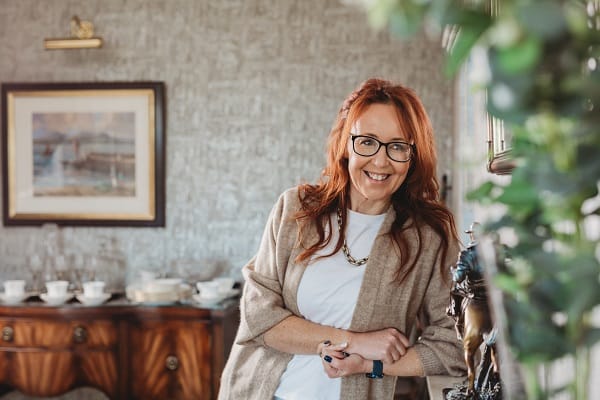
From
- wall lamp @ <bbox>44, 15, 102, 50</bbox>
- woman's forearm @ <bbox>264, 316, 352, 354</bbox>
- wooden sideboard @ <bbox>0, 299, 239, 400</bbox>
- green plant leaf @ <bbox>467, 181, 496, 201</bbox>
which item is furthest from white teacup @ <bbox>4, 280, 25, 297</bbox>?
green plant leaf @ <bbox>467, 181, 496, 201</bbox>

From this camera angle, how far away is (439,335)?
1.88m

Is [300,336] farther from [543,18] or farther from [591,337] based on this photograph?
[543,18]

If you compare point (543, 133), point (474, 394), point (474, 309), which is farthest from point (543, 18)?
point (474, 394)

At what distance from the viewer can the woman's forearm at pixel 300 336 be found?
1.89 m

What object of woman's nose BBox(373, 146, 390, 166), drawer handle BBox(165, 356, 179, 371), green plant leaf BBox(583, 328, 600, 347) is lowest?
drawer handle BBox(165, 356, 179, 371)

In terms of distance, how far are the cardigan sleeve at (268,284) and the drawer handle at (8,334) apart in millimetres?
2258

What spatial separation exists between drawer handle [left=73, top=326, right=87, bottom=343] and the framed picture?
736 millimetres

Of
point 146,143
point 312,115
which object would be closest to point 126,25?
point 146,143

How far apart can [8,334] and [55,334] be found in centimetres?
25

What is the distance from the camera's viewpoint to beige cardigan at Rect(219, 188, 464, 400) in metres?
1.90

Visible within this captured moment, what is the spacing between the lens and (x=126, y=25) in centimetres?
428

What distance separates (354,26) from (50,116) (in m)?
1.92

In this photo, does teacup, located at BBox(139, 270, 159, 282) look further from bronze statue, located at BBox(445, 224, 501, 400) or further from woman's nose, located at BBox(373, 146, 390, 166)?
bronze statue, located at BBox(445, 224, 501, 400)

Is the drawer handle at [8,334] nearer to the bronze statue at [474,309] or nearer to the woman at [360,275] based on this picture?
Result: the woman at [360,275]
